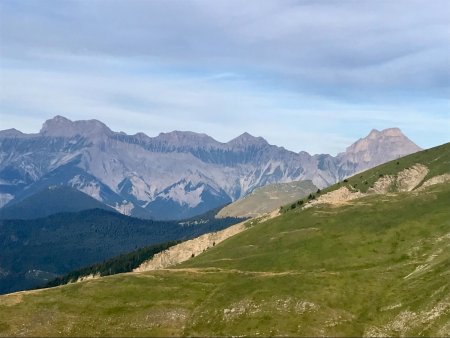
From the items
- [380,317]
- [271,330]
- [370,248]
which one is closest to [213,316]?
[271,330]

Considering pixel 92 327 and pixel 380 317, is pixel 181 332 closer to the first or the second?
pixel 92 327

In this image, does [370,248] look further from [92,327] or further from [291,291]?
[92,327]

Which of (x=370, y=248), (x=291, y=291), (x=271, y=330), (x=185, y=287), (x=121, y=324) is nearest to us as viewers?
(x=271, y=330)

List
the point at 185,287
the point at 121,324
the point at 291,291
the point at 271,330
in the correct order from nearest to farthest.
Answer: the point at 271,330 → the point at 121,324 → the point at 291,291 → the point at 185,287

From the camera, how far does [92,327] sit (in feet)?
440

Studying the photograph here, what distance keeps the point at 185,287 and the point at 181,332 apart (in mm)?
30549

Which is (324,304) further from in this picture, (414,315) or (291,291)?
(414,315)

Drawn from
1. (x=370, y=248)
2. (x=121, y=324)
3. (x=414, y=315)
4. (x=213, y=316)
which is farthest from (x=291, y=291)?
(x=370, y=248)

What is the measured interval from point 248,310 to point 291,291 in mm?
14963

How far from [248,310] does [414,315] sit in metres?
39.1

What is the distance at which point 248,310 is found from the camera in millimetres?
139750

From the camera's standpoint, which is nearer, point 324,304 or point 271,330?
point 271,330

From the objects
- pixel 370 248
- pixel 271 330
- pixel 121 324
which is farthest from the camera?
pixel 370 248

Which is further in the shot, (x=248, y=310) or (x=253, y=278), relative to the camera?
(x=253, y=278)
